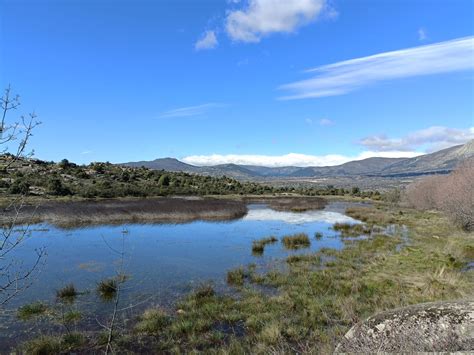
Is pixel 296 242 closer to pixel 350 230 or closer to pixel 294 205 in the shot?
pixel 350 230

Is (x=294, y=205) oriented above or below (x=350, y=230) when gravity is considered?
above

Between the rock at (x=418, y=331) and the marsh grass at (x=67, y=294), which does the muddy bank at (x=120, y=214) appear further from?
the rock at (x=418, y=331)

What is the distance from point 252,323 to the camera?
453 inches


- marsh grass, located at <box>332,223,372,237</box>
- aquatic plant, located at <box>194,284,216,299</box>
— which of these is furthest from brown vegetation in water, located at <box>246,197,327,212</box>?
aquatic plant, located at <box>194,284,216,299</box>

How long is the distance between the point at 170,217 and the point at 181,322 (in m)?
30.0

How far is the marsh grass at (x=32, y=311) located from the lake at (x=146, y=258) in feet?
0.95

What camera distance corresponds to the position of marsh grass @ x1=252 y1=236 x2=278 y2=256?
2338 cm

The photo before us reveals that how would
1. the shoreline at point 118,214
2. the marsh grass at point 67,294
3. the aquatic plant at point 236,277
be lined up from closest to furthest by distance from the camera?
the marsh grass at point 67,294 → the aquatic plant at point 236,277 → the shoreline at point 118,214

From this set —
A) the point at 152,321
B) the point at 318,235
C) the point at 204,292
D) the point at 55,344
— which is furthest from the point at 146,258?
the point at 318,235

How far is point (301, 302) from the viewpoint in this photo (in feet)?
44.7

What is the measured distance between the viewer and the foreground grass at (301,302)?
10.2 meters

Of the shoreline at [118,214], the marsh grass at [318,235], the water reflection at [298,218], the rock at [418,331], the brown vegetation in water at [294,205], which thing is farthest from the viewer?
the brown vegetation in water at [294,205]

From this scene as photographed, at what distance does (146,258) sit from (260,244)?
8560 millimetres

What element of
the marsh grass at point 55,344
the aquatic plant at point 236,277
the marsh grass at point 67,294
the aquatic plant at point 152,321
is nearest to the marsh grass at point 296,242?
the aquatic plant at point 236,277
